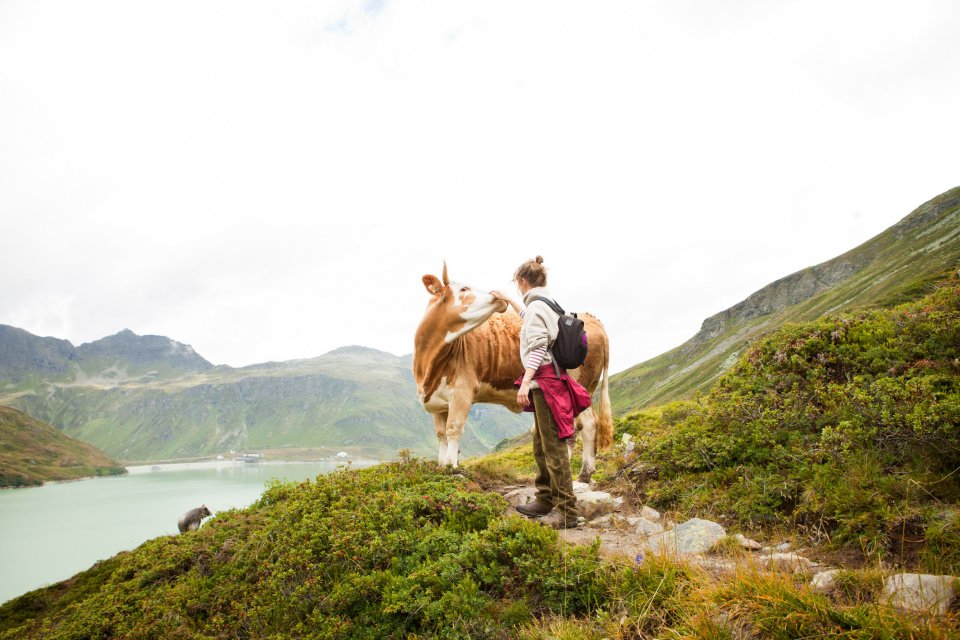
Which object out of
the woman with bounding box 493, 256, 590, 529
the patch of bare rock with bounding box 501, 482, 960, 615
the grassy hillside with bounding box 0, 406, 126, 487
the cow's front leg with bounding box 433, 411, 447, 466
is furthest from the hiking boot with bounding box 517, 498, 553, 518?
the grassy hillside with bounding box 0, 406, 126, 487

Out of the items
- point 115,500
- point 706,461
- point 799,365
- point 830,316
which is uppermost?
point 830,316

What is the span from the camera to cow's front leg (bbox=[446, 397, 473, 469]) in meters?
8.45

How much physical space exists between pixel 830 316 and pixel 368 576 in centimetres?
832

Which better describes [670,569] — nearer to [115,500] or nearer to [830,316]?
[830,316]

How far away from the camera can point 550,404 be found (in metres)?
6.20

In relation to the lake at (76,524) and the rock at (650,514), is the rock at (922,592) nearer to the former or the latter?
the rock at (650,514)

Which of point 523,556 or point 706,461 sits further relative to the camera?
point 706,461

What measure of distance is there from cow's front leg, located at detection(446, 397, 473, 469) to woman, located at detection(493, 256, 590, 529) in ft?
7.07

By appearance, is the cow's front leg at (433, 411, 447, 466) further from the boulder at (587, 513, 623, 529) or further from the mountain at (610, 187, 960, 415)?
the mountain at (610, 187, 960, 415)

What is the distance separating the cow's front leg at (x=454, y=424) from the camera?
8445 millimetres

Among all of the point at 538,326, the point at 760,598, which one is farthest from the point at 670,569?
the point at 538,326

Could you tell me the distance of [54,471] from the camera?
536 ft

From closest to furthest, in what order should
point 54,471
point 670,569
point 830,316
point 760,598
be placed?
point 760,598 < point 670,569 < point 830,316 < point 54,471

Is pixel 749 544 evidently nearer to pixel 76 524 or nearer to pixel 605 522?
pixel 605 522
